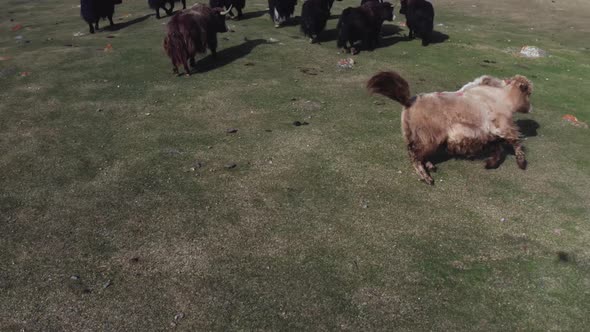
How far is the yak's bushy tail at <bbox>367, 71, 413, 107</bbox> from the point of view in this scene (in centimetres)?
511

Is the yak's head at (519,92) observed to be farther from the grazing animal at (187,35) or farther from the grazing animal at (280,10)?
the grazing animal at (280,10)

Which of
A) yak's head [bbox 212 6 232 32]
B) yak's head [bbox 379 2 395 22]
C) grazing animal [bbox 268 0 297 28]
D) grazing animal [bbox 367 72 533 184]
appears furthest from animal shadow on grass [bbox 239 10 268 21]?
grazing animal [bbox 367 72 533 184]

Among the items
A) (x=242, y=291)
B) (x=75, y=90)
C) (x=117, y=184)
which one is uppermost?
(x=75, y=90)

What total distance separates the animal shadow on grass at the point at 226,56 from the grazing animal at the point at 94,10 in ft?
13.6

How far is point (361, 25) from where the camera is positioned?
9.92 meters

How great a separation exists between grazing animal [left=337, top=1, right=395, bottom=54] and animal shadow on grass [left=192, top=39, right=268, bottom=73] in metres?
2.00

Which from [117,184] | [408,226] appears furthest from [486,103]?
[117,184]

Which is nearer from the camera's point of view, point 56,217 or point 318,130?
point 56,217

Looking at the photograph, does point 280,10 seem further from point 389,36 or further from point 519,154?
point 519,154

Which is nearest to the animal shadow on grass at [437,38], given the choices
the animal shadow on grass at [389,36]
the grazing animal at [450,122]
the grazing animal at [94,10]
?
the animal shadow on grass at [389,36]

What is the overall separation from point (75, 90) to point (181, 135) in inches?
118

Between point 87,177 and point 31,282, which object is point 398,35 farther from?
point 31,282

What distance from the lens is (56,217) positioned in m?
4.62

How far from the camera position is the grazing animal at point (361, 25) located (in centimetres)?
992
